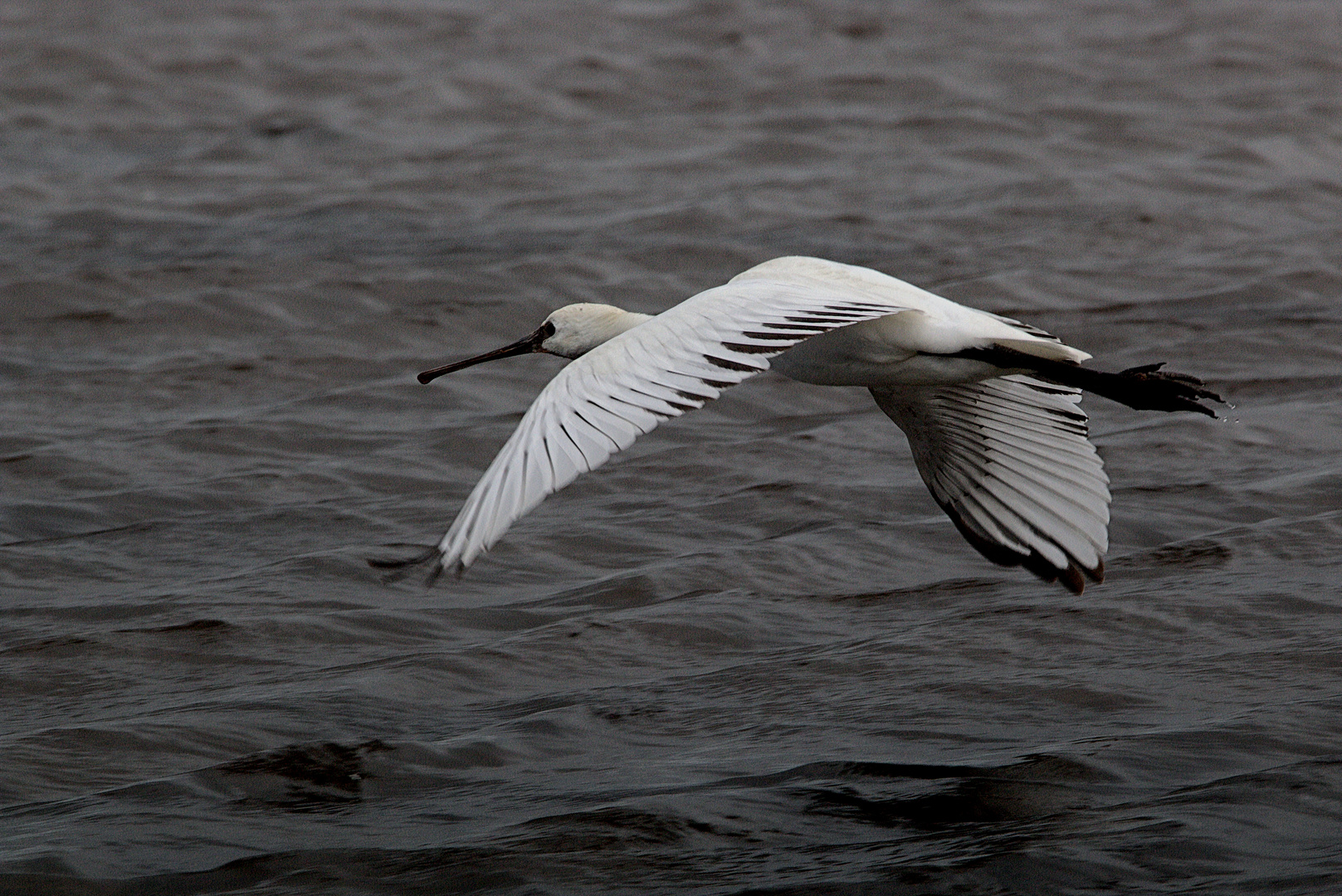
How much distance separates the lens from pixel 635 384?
529 centimetres

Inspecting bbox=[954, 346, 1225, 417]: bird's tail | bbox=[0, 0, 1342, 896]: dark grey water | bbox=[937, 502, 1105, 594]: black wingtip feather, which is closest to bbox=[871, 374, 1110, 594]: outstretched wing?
bbox=[937, 502, 1105, 594]: black wingtip feather

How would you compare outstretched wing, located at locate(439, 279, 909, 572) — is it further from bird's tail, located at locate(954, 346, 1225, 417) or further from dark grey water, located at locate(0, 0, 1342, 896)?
dark grey water, located at locate(0, 0, 1342, 896)

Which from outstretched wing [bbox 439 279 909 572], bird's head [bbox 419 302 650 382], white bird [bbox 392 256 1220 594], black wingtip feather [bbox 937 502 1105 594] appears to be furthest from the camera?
bird's head [bbox 419 302 650 382]

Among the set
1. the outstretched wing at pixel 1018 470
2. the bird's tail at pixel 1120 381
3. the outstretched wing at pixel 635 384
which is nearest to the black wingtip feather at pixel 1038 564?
the outstretched wing at pixel 1018 470

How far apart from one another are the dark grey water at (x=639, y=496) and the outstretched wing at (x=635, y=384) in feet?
3.94

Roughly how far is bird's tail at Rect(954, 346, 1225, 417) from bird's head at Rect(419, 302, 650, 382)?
1.39 meters

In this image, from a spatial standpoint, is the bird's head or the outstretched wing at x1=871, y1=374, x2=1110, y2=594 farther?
the bird's head

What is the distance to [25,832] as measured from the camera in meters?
5.84

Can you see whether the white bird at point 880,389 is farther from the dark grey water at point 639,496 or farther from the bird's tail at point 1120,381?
the dark grey water at point 639,496

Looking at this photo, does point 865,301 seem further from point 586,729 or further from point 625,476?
point 625,476

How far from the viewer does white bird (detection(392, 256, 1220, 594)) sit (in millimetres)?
Result: 5051

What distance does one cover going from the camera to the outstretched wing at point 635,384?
484 centimetres

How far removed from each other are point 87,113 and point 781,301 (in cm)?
1068

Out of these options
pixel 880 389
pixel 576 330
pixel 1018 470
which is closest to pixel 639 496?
pixel 576 330
